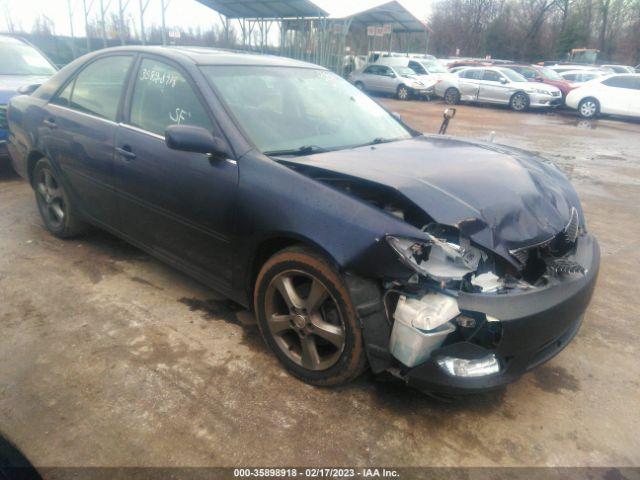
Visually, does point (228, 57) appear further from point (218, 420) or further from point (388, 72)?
point (388, 72)

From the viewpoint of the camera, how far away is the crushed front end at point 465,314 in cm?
201

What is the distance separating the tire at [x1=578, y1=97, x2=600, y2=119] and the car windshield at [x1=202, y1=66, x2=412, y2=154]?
15513 millimetres

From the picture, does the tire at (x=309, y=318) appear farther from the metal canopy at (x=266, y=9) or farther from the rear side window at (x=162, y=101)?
the metal canopy at (x=266, y=9)

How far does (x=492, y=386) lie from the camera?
6.89ft

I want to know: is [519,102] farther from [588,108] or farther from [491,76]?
[588,108]

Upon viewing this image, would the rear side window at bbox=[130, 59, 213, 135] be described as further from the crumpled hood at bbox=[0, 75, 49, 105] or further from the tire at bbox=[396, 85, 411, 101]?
the tire at bbox=[396, 85, 411, 101]

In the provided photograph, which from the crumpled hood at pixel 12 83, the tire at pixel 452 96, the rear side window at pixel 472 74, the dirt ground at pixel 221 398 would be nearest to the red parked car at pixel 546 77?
the rear side window at pixel 472 74

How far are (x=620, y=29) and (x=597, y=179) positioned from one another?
50.4 m

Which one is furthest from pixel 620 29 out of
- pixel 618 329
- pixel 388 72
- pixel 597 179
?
pixel 618 329

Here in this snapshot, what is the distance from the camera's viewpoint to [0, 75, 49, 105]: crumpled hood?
5.83 meters

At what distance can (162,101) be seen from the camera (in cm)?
309

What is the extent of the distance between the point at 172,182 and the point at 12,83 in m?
4.90

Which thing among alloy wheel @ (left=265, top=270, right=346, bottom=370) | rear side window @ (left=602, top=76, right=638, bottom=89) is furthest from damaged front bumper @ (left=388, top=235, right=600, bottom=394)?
rear side window @ (left=602, top=76, right=638, bottom=89)

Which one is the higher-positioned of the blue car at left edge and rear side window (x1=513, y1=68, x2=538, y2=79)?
rear side window (x1=513, y1=68, x2=538, y2=79)
